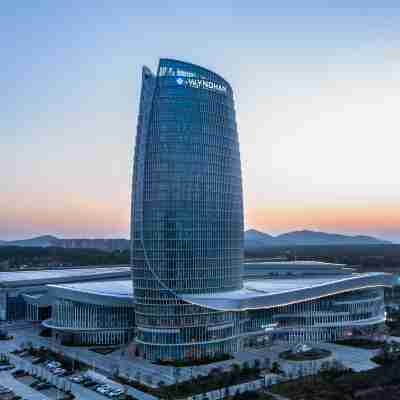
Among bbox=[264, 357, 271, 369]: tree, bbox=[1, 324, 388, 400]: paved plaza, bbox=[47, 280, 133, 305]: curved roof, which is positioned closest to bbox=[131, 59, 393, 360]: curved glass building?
bbox=[1, 324, 388, 400]: paved plaza

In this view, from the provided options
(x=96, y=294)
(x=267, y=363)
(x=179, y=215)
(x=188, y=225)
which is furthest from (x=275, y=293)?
(x=96, y=294)

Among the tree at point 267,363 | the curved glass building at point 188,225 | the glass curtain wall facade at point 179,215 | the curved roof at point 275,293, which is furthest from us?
the curved roof at point 275,293

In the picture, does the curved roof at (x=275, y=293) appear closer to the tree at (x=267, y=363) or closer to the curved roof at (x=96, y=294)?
the tree at (x=267, y=363)

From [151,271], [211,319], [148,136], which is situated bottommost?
[211,319]

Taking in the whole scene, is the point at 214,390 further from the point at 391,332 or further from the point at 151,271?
the point at 391,332

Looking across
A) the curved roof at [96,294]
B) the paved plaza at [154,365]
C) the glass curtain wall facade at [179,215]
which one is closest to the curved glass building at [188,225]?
the glass curtain wall facade at [179,215]

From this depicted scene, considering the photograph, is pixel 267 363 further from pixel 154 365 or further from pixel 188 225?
pixel 188 225

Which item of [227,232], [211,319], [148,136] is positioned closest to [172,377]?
[211,319]

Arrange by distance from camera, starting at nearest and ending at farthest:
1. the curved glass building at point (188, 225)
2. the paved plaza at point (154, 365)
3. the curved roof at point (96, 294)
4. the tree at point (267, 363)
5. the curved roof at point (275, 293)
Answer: the paved plaza at point (154, 365) → the tree at point (267, 363) → the curved glass building at point (188, 225) → the curved roof at point (275, 293) → the curved roof at point (96, 294)
